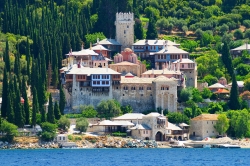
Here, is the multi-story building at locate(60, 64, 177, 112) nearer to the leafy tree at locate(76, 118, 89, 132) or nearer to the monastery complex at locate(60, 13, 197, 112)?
the monastery complex at locate(60, 13, 197, 112)

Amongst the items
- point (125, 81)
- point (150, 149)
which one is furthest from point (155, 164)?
point (125, 81)

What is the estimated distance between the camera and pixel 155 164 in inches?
4811

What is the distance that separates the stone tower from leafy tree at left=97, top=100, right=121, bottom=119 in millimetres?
17080

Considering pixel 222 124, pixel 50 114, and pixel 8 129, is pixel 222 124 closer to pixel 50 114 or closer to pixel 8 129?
pixel 50 114

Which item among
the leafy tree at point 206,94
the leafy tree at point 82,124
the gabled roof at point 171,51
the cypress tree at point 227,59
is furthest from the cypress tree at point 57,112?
the cypress tree at point 227,59

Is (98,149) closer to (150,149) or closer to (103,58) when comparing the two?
(150,149)

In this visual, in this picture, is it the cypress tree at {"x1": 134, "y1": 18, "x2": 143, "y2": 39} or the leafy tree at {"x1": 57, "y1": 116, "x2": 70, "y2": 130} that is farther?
the cypress tree at {"x1": 134, "y1": 18, "x2": 143, "y2": 39}

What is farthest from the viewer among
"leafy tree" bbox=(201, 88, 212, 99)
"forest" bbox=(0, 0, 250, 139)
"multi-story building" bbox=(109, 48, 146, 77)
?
"multi-story building" bbox=(109, 48, 146, 77)

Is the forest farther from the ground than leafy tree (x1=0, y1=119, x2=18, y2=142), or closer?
farther from the ground

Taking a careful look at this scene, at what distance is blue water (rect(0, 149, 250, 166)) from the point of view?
405 feet

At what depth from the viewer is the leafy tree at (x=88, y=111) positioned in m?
146

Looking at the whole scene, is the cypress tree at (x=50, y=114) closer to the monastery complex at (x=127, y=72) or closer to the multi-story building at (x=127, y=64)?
the monastery complex at (x=127, y=72)

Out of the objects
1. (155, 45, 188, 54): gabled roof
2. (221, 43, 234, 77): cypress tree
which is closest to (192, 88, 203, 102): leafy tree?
(155, 45, 188, 54): gabled roof

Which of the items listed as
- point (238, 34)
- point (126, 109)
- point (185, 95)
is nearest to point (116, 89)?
point (126, 109)
